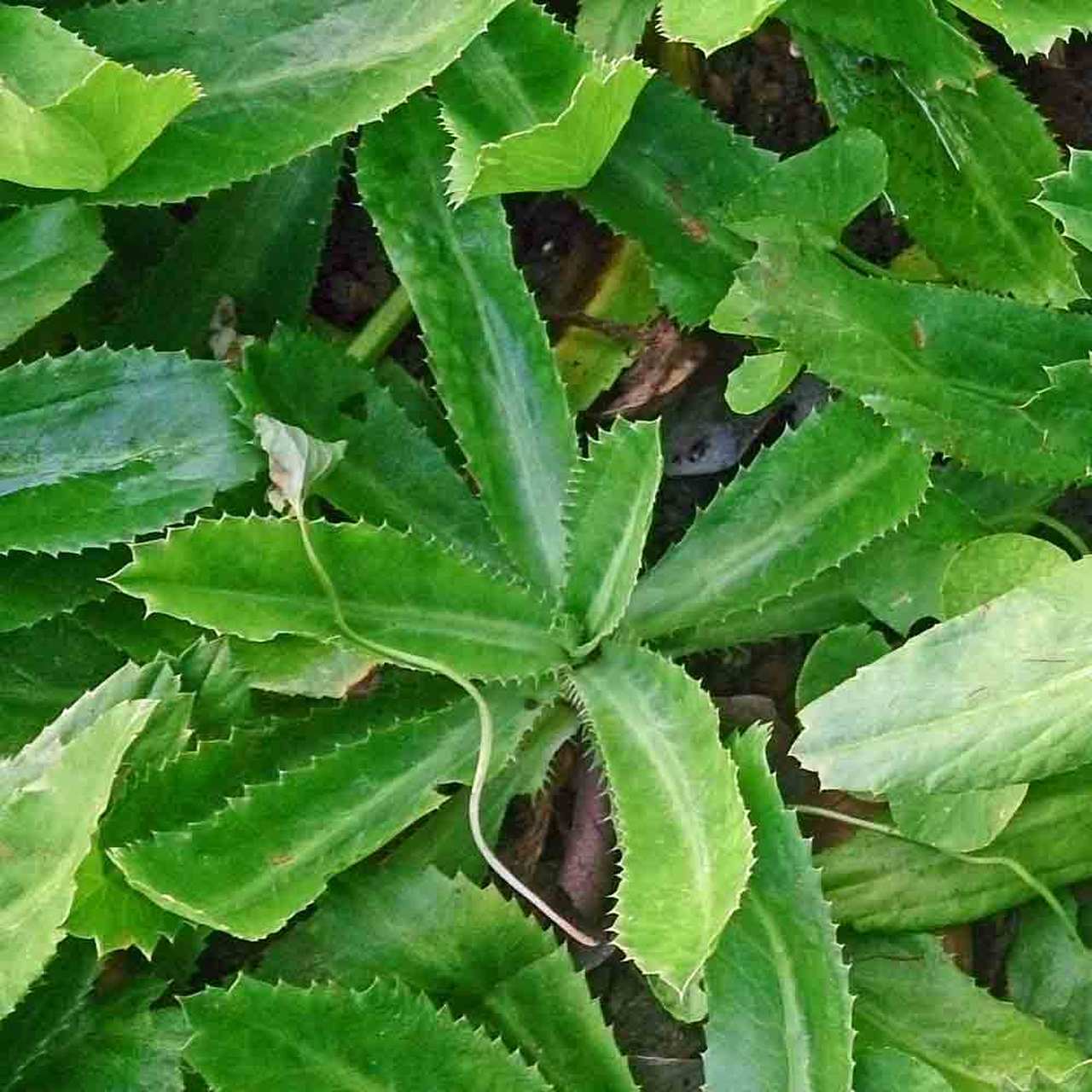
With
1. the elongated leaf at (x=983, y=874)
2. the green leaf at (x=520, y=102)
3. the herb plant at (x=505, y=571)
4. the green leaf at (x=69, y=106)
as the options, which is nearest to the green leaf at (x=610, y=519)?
the herb plant at (x=505, y=571)

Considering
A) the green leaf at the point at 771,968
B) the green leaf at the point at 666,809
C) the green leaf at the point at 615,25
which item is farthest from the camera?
the green leaf at the point at 615,25

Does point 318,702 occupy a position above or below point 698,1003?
above

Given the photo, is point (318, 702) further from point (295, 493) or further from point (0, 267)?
point (0, 267)

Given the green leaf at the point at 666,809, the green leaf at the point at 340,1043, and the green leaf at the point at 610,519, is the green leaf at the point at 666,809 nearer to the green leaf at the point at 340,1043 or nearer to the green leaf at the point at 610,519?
the green leaf at the point at 610,519

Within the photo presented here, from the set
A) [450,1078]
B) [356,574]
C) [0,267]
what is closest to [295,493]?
[356,574]

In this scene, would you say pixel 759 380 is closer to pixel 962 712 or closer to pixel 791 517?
pixel 791 517

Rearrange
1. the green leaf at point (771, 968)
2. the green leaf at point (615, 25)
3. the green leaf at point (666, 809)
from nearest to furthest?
the green leaf at point (666, 809) → the green leaf at point (771, 968) → the green leaf at point (615, 25)
